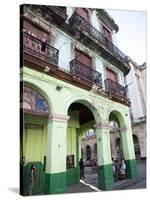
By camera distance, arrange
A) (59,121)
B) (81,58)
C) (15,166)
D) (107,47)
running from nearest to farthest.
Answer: (15,166) < (59,121) < (81,58) < (107,47)

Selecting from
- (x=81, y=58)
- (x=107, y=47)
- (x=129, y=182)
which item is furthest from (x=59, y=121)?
(x=107, y=47)

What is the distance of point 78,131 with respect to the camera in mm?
6418

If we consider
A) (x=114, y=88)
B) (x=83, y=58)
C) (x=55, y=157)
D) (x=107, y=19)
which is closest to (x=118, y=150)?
(x=114, y=88)

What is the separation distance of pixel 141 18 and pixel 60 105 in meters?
2.61

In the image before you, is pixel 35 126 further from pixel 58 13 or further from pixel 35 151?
pixel 58 13

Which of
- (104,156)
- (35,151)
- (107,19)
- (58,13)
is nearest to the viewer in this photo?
(58,13)

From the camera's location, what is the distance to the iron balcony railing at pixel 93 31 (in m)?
4.95

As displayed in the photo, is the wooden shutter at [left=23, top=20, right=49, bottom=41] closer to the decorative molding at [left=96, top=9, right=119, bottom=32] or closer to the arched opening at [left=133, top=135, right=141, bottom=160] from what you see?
the decorative molding at [left=96, top=9, right=119, bottom=32]

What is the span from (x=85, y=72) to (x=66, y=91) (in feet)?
2.54

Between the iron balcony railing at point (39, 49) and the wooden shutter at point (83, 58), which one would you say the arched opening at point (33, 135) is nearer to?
the iron balcony railing at point (39, 49)

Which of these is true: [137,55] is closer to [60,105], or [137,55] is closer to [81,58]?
[81,58]

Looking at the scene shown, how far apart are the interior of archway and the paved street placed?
0.72 meters

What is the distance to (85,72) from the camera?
199 inches

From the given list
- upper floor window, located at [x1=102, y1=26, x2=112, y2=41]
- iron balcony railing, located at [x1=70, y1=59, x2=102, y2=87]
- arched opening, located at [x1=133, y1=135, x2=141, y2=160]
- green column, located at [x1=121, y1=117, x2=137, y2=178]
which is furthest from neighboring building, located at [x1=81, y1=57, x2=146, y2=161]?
iron balcony railing, located at [x1=70, y1=59, x2=102, y2=87]
